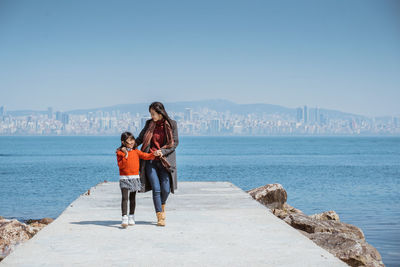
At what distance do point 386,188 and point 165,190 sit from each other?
33359mm

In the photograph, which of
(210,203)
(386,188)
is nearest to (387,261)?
(210,203)

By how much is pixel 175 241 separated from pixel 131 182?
1.63m

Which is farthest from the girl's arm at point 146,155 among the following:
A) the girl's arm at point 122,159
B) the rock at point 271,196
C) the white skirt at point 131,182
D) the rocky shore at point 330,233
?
the rock at point 271,196

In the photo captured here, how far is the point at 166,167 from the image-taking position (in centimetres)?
887

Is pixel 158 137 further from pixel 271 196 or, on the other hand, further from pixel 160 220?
pixel 271 196

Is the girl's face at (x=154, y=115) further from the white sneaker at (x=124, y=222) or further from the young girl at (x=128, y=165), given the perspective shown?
the white sneaker at (x=124, y=222)

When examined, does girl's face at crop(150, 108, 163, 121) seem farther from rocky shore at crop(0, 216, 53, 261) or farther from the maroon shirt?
rocky shore at crop(0, 216, 53, 261)

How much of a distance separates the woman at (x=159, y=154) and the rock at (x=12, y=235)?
3460mm

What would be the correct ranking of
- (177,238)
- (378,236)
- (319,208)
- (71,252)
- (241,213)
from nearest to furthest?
(71,252) → (177,238) → (241,213) → (378,236) → (319,208)

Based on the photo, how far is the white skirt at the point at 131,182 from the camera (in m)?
8.93

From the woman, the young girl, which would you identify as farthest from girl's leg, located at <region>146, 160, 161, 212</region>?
the young girl

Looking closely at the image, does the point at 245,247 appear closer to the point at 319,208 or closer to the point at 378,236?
the point at 378,236

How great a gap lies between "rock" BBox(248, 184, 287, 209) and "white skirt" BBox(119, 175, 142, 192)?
22.9 feet

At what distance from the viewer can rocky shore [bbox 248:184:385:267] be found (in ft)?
28.4
